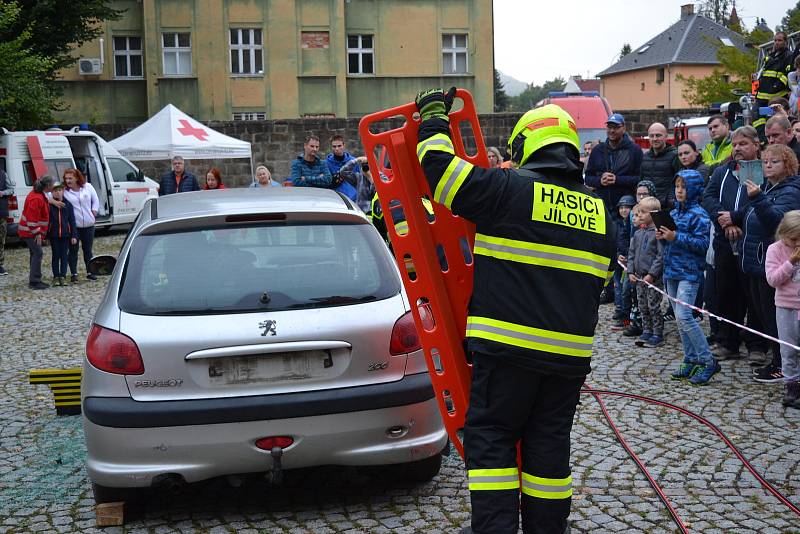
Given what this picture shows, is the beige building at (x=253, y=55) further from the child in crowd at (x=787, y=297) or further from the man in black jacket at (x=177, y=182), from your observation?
the child in crowd at (x=787, y=297)

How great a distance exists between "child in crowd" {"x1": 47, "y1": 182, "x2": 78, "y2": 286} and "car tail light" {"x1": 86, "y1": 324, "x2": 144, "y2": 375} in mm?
11332

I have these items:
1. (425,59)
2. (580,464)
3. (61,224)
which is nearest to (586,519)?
(580,464)

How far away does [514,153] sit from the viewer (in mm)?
3930

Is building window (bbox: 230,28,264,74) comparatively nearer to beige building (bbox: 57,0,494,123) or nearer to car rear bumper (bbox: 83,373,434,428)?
beige building (bbox: 57,0,494,123)

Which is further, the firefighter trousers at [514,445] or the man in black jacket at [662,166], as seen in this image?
the man in black jacket at [662,166]

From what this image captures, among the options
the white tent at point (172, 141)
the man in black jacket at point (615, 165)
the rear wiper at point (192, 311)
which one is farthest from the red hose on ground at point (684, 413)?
the white tent at point (172, 141)

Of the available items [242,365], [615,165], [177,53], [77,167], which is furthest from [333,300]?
[177,53]

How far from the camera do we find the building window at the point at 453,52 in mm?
39406

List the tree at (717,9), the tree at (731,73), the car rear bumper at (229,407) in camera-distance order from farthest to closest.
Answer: the tree at (717,9), the tree at (731,73), the car rear bumper at (229,407)

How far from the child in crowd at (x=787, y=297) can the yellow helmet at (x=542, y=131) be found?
345cm

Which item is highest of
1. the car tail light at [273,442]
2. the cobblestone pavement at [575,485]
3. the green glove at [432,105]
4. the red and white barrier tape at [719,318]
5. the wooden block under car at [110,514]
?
the green glove at [432,105]

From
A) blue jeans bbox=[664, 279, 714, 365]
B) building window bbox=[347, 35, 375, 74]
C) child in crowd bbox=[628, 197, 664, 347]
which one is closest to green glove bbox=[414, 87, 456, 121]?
blue jeans bbox=[664, 279, 714, 365]

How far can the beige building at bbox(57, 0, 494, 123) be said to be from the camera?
37.5 m

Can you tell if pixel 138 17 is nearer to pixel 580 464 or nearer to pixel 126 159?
pixel 126 159
